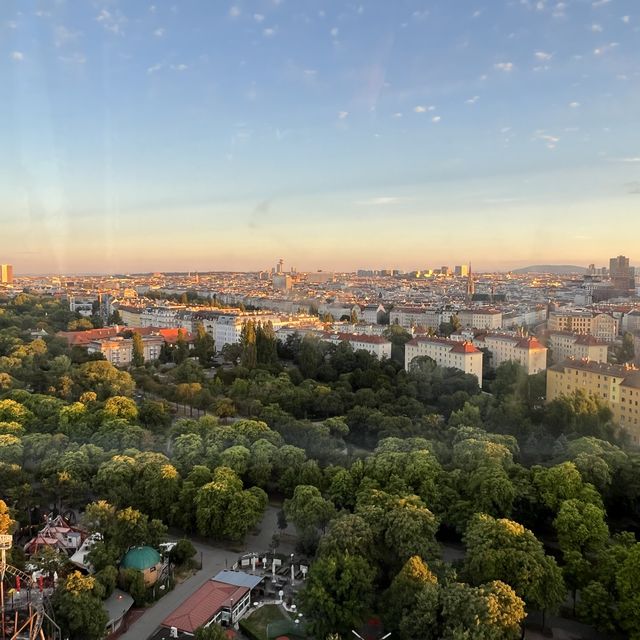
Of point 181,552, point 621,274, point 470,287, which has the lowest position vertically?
point 181,552

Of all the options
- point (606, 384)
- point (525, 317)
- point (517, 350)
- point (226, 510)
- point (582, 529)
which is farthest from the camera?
point (525, 317)

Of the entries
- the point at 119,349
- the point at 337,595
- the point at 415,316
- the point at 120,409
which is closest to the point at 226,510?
the point at 337,595

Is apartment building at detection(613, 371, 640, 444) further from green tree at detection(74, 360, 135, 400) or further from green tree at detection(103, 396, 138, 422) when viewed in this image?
green tree at detection(74, 360, 135, 400)

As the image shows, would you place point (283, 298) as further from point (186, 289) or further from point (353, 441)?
point (353, 441)

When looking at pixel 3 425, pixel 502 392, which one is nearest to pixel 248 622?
pixel 3 425

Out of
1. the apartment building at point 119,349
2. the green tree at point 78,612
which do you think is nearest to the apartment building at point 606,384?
the green tree at point 78,612

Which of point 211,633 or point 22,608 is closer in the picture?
point 211,633

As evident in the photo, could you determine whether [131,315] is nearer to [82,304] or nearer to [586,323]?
[82,304]
